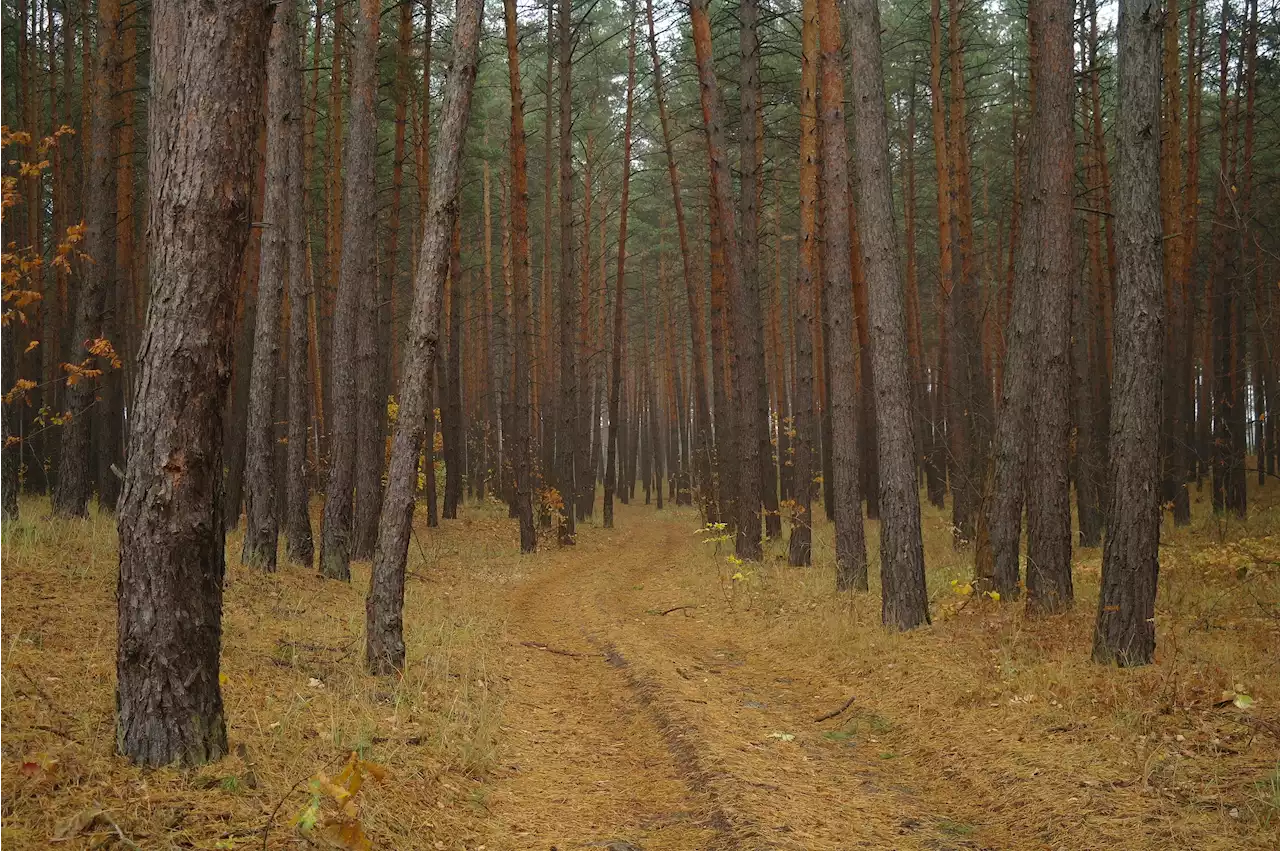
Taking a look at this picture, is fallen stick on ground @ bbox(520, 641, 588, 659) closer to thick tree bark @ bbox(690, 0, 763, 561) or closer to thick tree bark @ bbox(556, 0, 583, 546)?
thick tree bark @ bbox(690, 0, 763, 561)

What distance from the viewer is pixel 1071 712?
6.32 metres

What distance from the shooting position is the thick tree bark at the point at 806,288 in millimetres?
15109

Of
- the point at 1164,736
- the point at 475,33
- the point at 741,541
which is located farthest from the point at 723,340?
the point at 1164,736

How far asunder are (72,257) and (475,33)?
15450 millimetres

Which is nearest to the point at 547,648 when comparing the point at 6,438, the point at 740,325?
the point at 6,438

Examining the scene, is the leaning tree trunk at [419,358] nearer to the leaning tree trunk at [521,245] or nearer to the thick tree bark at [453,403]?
the leaning tree trunk at [521,245]

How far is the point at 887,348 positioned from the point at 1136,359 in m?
2.73

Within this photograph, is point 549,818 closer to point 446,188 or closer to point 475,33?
point 446,188

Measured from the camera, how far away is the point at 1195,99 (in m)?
19.0

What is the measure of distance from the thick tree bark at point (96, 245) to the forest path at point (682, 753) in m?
6.44

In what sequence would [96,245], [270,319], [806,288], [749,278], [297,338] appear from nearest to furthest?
[270,319]
[96,245]
[297,338]
[806,288]
[749,278]

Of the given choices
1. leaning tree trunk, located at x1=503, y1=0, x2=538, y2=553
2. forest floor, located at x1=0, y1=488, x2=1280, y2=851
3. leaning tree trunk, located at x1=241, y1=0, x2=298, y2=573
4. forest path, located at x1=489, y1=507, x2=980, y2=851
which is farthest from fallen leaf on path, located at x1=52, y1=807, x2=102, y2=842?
leaning tree trunk, located at x1=503, y1=0, x2=538, y2=553

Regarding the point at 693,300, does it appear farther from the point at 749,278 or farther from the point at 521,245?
the point at 749,278

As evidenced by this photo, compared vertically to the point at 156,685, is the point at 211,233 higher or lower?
higher
